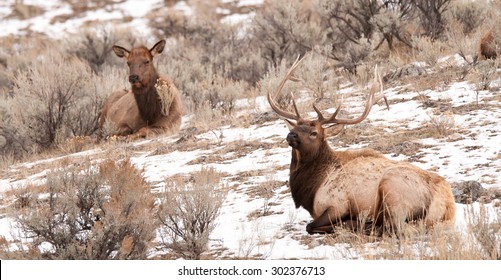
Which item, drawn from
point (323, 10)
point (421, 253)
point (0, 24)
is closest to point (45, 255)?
point (421, 253)

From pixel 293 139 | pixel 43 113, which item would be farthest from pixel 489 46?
pixel 43 113

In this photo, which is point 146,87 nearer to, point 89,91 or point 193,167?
point 89,91

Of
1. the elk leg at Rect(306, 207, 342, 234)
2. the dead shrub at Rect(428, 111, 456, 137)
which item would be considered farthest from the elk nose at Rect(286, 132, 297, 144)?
the dead shrub at Rect(428, 111, 456, 137)

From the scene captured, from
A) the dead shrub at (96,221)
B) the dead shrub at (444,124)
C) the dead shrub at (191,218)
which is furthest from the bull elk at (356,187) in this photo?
the dead shrub at (444,124)

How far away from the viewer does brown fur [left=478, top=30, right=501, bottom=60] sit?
12.4m

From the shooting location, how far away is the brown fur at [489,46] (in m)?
12.4

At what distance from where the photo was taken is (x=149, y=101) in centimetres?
1337

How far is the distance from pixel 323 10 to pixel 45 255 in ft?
42.1

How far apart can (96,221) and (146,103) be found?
7.73 meters

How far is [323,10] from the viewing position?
17.6 metres

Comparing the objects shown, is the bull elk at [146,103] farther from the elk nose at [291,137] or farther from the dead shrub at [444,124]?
the elk nose at [291,137]

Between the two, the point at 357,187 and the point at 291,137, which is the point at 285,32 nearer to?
the point at 291,137

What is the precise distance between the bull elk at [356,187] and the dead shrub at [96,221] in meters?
1.52

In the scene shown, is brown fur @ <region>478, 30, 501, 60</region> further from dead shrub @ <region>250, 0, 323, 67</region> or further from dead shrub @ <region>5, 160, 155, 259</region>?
dead shrub @ <region>5, 160, 155, 259</region>
